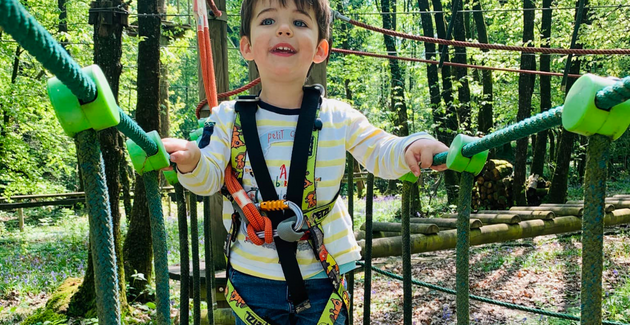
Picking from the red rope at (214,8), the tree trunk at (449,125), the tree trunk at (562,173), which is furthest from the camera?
the tree trunk at (449,125)

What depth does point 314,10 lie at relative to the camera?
5.39 ft

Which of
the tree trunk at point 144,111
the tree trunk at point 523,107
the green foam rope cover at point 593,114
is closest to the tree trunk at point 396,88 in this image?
the tree trunk at point 523,107

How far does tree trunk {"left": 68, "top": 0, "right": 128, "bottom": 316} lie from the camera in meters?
4.55

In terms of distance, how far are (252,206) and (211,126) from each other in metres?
0.32

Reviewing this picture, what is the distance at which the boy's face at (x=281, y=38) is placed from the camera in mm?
1588

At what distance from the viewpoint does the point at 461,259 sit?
1.29m

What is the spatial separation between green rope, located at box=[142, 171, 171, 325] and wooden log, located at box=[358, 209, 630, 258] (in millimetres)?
2147

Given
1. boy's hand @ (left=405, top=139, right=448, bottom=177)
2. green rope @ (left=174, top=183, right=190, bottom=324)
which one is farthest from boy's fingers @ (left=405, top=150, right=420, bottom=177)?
green rope @ (left=174, top=183, right=190, bottom=324)

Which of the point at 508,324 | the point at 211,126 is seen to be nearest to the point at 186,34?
the point at 508,324

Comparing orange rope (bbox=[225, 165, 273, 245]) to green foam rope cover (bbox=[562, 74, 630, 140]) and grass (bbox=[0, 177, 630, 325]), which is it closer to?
green foam rope cover (bbox=[562, 74, 630, 140])

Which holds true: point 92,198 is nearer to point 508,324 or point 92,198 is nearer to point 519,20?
point 508,324

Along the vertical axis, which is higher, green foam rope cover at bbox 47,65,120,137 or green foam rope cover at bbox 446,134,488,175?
green foam rope cover at bbox 47,65,120,137

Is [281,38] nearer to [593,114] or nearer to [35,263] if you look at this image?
[593,114]

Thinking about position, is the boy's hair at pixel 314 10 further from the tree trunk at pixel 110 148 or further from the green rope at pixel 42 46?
the tree trunk at pixel 110 148
